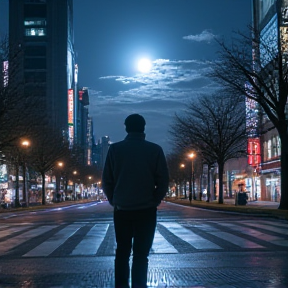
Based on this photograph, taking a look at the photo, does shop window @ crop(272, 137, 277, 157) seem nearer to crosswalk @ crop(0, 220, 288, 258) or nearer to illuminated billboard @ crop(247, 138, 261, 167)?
illuminated billboard @ crop(247, 138, 261, 167)

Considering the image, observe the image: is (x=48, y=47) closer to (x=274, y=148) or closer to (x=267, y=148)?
(x=267, y=148)

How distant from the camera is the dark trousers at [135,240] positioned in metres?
5.55

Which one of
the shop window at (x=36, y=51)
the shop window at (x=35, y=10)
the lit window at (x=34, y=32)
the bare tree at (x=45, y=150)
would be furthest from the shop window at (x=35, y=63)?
the bare tree at (x=45, y=150)

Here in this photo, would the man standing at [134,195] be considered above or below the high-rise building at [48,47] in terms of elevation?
below

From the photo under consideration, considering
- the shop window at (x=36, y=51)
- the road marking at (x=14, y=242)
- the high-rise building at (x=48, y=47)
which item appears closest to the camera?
the road marking at (x=14, y=242)

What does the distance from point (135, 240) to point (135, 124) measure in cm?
125

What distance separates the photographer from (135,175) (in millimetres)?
5648

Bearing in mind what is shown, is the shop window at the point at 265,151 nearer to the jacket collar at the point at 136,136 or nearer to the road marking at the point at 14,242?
the road marking at the point at 14,242

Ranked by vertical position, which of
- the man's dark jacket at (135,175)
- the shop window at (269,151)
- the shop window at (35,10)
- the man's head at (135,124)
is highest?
the shop window at (35,10)

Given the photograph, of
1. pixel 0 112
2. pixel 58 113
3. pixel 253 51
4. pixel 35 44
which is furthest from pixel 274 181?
pixel 35 44

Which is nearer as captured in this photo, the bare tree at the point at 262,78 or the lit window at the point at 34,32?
the bare tree at the point at 262,78

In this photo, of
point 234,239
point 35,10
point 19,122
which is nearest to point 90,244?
point 234,239

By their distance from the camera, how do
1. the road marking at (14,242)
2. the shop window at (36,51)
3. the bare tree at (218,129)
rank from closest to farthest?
the road marking at (14,242) → the bare tree at (218,129) → the shop window at (36,51)

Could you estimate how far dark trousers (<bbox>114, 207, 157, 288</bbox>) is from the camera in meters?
5.55
